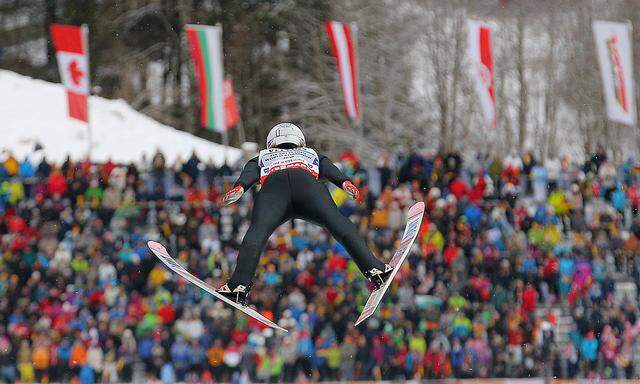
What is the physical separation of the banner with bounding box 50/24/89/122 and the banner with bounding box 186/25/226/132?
1847mm

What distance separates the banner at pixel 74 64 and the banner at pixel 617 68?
337 inches

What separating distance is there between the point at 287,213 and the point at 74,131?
52.6ft

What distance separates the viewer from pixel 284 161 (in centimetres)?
1017

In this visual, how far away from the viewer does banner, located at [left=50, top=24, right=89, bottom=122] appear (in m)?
21.1

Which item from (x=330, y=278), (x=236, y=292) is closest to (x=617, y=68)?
(x=330, y=278)

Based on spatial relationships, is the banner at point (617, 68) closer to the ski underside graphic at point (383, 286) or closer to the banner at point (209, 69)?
the banner at point (209, 69)

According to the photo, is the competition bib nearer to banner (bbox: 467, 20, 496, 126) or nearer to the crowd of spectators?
the crowd of spectators

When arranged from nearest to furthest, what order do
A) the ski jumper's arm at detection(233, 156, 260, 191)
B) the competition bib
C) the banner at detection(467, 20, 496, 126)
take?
the ski jumper's arm at detection(233, 156, 260, 191) → the competition bib → the banner at detection(467, 20, 496, 126)

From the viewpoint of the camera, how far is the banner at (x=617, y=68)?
1998 cm

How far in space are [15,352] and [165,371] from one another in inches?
87.4

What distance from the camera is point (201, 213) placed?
19.6 metres

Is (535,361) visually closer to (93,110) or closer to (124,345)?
(124,345)

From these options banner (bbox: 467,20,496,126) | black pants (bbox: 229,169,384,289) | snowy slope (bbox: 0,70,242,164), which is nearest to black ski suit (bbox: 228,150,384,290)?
black pants (bbox: 229,169,384,289)

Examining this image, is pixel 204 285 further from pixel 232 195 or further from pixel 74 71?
pixel 74 71
